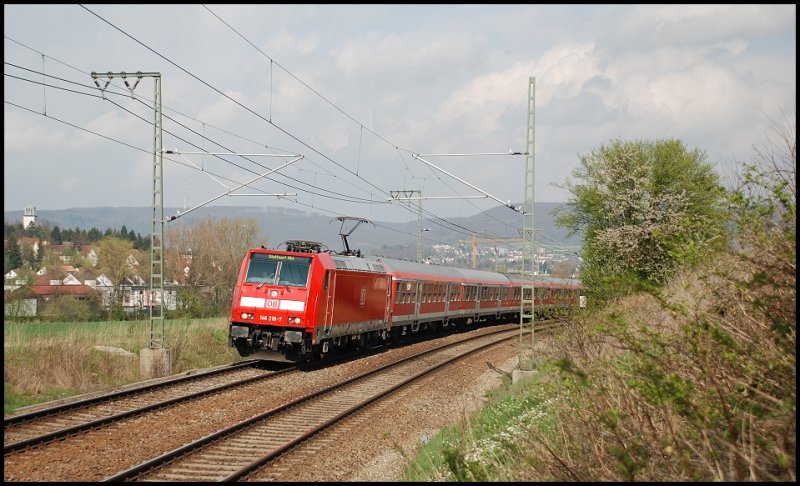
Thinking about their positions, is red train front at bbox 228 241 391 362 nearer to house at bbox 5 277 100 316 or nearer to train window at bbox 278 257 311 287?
train window at bbox 278 257 311 287

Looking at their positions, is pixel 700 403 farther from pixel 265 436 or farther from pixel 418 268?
pixel 418 268

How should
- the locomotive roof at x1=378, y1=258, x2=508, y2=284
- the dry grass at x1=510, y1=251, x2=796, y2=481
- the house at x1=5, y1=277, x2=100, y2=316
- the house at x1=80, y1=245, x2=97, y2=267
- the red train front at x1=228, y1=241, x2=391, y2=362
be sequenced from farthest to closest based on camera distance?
the house at x1=80, y1=245, x2=97, y2=267 → the house at x1=5, y1=277, x2=100, y2=316 → the locomotive roof at x1=378, y1=258, x2=508, y2=284 → the red train front at x1=228, y1=241, x2=391, y2=362 → the dry grass at x1=510, y1=251, x2=796, y2=481

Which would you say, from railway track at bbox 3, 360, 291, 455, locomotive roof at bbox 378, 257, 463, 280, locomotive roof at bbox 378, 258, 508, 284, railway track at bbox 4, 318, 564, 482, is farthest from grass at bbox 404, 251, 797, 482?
locomotive roof at bbox 378, 258, 508, 284

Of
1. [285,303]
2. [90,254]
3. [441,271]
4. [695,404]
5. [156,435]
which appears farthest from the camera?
[90,254]

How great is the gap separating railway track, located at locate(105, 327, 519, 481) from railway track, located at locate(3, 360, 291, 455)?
6.51 feet

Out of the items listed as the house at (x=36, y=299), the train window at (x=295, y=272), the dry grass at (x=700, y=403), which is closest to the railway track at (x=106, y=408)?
the train window at (x=295, y=272)

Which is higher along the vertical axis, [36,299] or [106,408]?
[106,408]

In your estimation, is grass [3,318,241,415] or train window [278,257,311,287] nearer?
grass [3,318,241,415]

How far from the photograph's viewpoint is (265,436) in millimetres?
12664

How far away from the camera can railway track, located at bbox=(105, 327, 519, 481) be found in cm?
1013

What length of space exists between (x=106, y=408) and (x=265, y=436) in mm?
3422

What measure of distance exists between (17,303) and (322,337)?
28207mm

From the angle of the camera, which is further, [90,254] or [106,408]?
[90,254]

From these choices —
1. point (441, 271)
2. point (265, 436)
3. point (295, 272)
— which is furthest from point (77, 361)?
point (441, 271)
